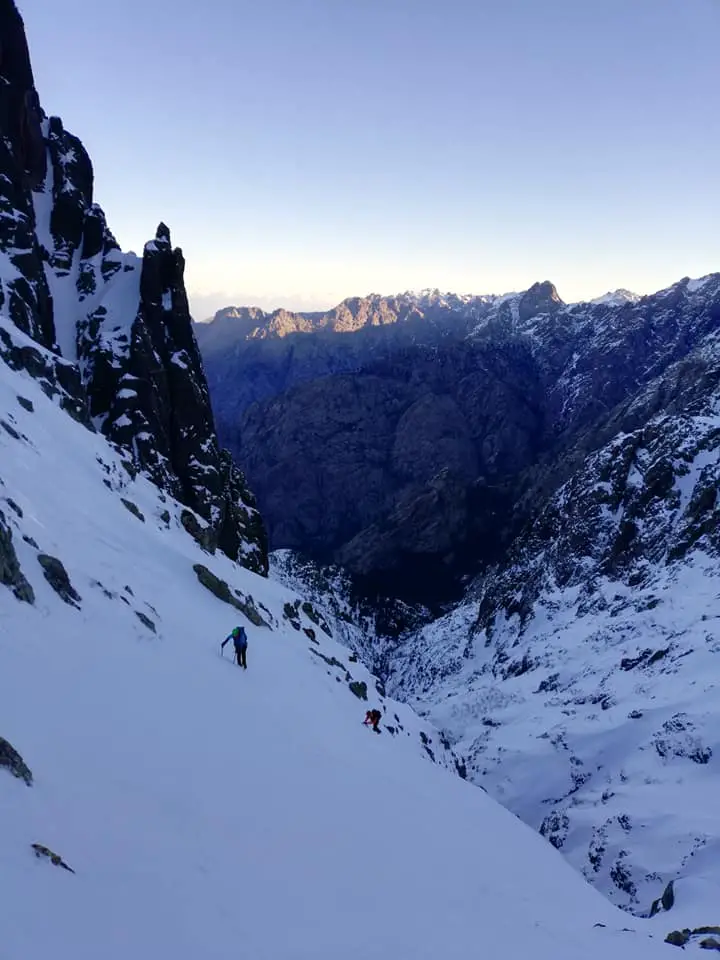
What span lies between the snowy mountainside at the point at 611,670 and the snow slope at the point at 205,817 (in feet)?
32.6

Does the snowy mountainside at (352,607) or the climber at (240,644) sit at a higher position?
the climber at (240,644)

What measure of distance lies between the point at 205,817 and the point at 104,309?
2671 inches

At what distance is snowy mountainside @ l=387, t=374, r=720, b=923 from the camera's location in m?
26.9

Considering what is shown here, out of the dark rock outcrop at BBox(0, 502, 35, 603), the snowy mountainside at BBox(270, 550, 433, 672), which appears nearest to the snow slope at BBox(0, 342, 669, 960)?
the dark rock outcrop at BBox(0, 502, 35, 603)

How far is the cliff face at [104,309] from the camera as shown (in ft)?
194

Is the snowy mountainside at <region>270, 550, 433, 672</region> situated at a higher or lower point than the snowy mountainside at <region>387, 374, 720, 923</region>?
lower

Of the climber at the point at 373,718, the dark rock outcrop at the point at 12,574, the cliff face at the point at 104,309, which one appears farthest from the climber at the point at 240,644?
the cliff face at the point at 104,309

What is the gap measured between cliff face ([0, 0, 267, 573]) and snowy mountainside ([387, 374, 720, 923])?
2864cm

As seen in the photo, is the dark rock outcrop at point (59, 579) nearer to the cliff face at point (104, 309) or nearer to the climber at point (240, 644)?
the climber at point (240, 644)

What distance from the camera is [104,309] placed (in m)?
Answer: 67.7

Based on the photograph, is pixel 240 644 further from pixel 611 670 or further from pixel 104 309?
pixel 104 309

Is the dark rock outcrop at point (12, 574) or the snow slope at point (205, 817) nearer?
the snow slope at point (205, 817)

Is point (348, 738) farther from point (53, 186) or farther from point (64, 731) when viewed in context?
point (53, 186)

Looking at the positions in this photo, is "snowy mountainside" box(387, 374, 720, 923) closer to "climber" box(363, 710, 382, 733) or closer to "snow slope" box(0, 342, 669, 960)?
"snow slope" box(0, 342, 669, 960)
